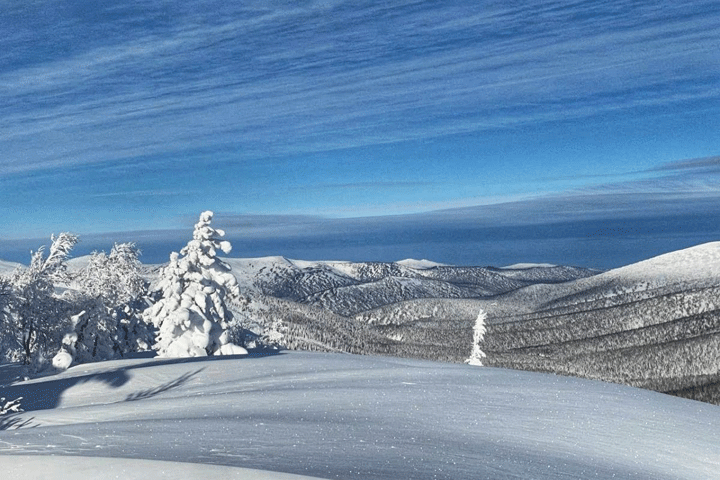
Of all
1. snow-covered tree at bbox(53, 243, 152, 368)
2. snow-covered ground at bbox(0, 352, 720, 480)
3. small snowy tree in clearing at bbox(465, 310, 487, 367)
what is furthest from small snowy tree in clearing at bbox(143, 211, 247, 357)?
small snowy tree in clearing at bbox(465, 310, 487, 367)

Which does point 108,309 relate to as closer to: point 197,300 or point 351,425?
point 197,300

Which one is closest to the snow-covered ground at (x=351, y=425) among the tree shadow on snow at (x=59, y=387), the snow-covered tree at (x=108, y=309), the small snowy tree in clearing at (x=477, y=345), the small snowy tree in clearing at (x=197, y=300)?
the tree shadow on snow at (x=59, y=387)

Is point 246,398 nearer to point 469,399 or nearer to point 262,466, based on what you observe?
point 469,399

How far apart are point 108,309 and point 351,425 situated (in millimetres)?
24393

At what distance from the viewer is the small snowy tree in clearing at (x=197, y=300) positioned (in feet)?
98.7

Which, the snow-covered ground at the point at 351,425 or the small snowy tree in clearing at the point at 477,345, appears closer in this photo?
Result: the snow-covered ground at the point at 351,425

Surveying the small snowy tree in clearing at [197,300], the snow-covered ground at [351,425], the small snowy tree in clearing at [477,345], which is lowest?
the small snowy tree in clearing at [477,345]

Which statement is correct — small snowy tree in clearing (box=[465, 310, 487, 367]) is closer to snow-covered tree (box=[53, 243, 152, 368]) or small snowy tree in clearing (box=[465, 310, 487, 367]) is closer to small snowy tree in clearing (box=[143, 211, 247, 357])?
snow-covered tree (box=[53, 243, 152, 368])

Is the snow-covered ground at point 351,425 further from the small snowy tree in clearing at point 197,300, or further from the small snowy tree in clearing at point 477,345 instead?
the small snowy tree in clearing at point 477,345

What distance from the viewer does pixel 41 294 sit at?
3475cm

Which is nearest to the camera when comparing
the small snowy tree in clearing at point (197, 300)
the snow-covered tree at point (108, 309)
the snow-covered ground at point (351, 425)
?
the snow-covered ground at point (351, 425)

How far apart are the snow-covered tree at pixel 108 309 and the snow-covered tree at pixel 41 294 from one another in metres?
1.26

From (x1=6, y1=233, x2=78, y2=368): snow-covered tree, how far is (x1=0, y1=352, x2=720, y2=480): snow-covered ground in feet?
39.0

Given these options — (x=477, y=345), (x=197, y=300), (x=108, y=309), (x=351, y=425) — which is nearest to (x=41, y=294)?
(x=108, y=309)
